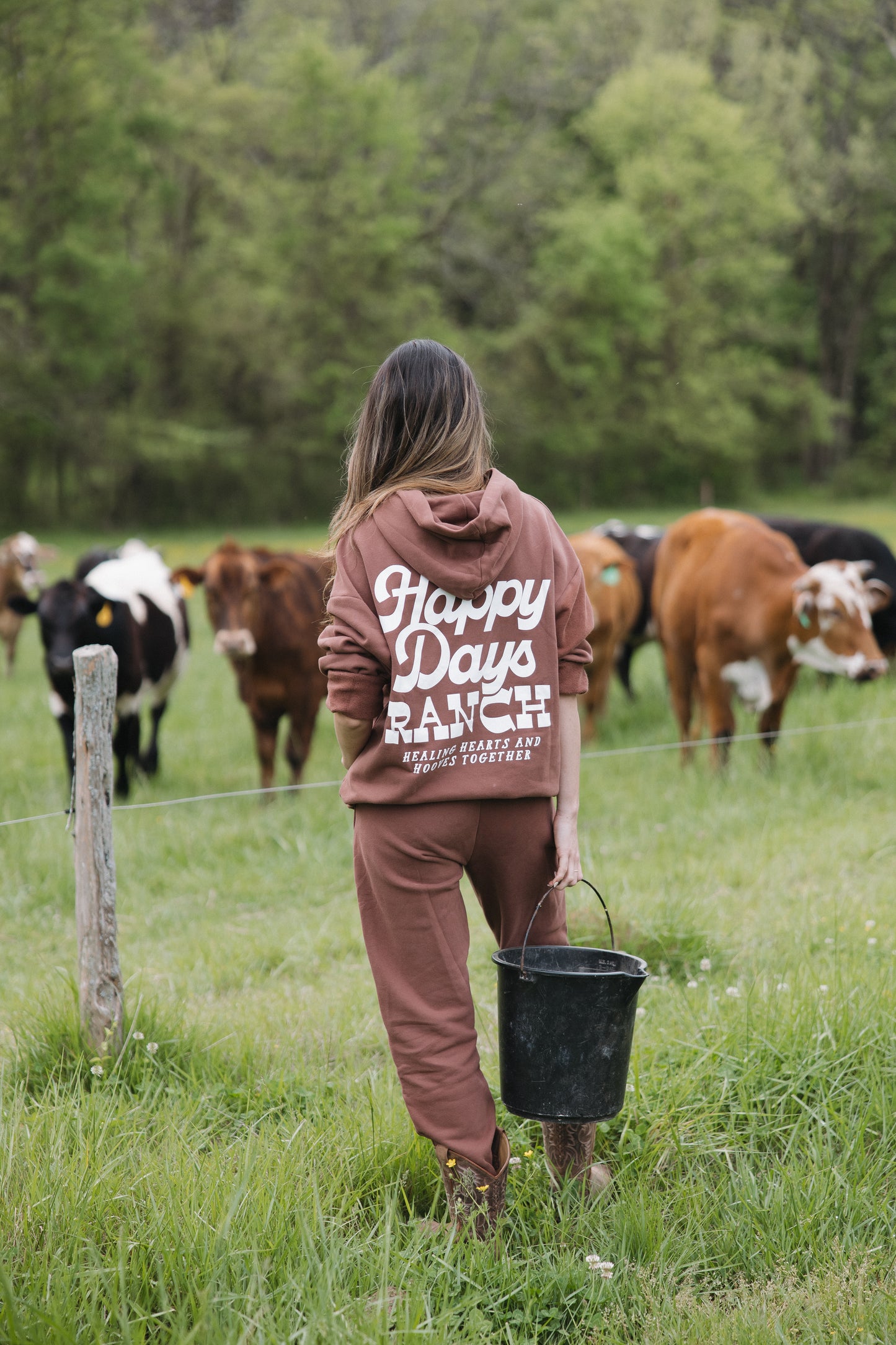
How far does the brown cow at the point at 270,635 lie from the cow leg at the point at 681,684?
7.92ft

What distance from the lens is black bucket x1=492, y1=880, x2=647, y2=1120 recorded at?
2.51 metres

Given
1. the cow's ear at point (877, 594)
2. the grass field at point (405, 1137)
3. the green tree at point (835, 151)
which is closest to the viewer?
the grass field at point (405, 1137)

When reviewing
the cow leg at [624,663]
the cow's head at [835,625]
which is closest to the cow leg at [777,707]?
the cow's head at [835,625]

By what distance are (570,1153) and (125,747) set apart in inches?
231

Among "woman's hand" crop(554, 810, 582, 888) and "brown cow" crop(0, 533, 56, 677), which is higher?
"woman's hand" crop(554, 810, 582, 888)

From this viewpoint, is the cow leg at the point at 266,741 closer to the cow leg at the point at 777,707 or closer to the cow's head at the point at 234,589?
the cow's head at the point at 234,589

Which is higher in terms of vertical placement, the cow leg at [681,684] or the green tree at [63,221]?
the green tree at [63,221]

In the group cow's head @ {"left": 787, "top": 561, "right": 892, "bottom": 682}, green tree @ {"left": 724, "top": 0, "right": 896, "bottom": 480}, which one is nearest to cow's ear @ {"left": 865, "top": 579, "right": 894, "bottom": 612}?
cow's head @ {"left": 787, "top": 561, "right": 892, "bottom": 682}

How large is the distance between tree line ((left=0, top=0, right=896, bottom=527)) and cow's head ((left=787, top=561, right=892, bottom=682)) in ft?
102

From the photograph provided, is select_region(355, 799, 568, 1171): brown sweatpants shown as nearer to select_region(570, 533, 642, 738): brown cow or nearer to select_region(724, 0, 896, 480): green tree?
select_region(570, 533, 642, 738): brown cow

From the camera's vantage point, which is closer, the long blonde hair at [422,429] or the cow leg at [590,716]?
the long blonde hair at [422,429]

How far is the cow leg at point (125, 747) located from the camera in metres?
7.93

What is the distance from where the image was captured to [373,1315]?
2240 mm

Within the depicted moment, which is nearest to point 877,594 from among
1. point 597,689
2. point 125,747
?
point 597,689
